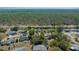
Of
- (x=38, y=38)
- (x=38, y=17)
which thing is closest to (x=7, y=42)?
(x=38, y=38)

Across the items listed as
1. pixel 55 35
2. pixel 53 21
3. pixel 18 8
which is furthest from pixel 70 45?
pixel 18 8

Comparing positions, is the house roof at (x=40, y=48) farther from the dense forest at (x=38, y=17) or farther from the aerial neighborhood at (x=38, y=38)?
the dense forest at (x=38, y=17)

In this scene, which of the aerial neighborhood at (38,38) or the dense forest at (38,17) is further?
the aerial neighborhood at (38,38)

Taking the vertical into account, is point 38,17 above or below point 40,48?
above

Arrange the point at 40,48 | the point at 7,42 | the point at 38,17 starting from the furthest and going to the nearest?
the point at 40,48 → the point at 7,42 → the point at 38,17

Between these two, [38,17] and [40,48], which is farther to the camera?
[40,48]

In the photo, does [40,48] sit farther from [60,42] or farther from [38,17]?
[38,17]

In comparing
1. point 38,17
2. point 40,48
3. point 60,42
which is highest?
point 38,17

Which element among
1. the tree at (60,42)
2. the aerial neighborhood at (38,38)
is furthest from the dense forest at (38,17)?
the tree at (60,42)

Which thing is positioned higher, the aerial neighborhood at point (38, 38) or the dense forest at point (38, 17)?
the dense forest at point (38, 17)
